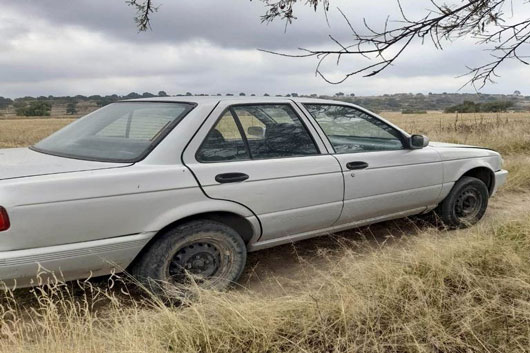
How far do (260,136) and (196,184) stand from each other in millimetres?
739

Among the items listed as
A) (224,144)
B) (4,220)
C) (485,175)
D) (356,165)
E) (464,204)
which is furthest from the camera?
(485,175)

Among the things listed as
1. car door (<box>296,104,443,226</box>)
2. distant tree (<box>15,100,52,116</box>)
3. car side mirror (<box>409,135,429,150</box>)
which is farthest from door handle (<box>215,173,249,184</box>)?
distant tree (<box>15,100,52,116</box>)

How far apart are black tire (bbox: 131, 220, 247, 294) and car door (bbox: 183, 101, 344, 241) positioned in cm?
25

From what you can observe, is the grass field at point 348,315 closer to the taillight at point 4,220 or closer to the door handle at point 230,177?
the taillight at point 4,220

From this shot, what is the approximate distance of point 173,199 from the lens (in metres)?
2.68

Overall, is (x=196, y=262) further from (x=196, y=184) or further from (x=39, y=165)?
(x=39, y=165)

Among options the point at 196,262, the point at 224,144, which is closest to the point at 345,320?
the point at 196,262

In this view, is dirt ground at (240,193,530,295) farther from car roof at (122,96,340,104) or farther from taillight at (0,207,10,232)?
taillight at (0,207,10,232)

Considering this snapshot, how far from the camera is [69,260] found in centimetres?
242

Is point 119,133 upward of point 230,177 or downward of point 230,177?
upward

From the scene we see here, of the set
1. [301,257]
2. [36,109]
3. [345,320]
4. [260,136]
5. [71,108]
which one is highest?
[36,109]

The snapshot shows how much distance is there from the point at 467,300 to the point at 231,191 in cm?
157

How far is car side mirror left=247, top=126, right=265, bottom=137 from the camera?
10.6 feet

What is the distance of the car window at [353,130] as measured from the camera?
3.71 m
